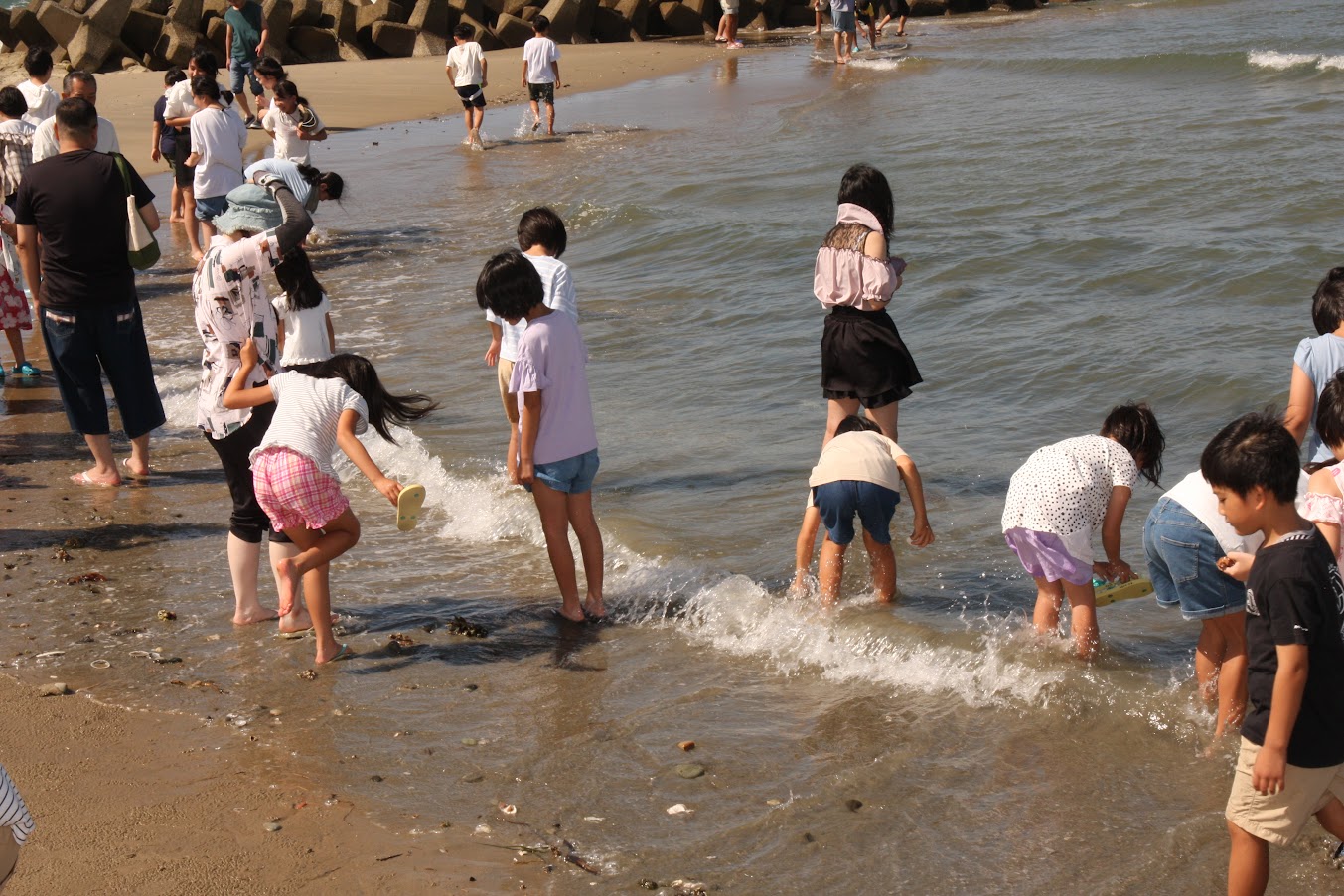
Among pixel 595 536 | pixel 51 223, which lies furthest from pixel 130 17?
pixel 595 536

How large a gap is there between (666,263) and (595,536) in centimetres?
740

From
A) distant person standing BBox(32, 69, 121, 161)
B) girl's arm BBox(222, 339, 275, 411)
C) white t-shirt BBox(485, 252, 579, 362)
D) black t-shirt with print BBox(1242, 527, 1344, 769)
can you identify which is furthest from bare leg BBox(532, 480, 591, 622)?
distant person standing BBox(32, 69, 121, 161)

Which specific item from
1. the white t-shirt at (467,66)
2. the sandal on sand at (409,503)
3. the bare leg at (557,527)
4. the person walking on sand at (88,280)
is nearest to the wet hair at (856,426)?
the bare leg at (557,527)

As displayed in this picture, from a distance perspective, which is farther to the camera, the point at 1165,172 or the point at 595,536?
the point at 1165,172

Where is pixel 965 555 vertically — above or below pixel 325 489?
below

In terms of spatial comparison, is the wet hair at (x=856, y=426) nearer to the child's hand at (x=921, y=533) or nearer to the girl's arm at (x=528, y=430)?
the child's hand at (x=921, y=533)

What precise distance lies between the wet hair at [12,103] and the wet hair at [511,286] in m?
4.81

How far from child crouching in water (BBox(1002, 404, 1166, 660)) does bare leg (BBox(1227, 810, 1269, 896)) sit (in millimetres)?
1541

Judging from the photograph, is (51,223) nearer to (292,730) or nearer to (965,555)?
(292,730)

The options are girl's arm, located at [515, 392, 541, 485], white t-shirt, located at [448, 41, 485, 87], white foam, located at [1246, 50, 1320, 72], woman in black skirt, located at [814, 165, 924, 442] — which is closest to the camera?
girl's arm, located at [515, 392, 541, 485]

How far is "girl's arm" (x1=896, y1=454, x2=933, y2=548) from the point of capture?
5.43 m

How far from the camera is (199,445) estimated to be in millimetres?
8000

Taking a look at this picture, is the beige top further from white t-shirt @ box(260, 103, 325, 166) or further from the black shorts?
the black shorts

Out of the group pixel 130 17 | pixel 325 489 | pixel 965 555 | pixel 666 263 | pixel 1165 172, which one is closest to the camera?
pixel 325 489
